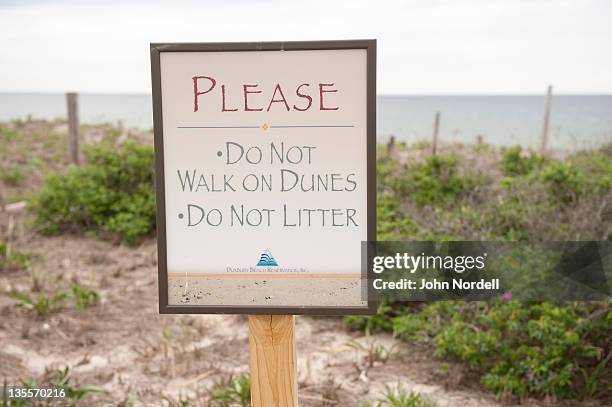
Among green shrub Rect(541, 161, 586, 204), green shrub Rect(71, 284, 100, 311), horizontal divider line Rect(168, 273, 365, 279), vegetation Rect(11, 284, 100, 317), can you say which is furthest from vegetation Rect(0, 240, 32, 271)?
green shrub Rect(541, 161, 586, 204)

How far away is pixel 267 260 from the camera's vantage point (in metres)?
2.29

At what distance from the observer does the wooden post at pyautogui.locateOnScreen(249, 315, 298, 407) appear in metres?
2.36

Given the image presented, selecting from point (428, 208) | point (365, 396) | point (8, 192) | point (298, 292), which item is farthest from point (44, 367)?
point (8, 192)

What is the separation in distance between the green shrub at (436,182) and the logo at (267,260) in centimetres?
479

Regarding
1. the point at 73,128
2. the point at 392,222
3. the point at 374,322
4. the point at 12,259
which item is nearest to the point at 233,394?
the point at 374,322

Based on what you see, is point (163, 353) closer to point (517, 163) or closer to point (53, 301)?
point (53, 301)

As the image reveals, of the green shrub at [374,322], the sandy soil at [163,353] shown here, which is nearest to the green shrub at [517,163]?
the green shrub at [374,322]

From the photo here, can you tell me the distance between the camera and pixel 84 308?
5.32 m

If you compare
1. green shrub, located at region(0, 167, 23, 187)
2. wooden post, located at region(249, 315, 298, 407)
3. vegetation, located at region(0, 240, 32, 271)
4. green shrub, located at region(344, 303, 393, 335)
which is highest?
green shrub, located at region(0, 167, 23, 187)

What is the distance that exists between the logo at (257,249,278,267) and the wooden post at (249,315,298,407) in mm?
194

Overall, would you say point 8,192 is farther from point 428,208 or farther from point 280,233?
point 280,233

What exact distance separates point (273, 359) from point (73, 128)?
955 centimetres

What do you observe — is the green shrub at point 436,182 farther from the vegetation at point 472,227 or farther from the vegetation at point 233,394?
the vegetation at point 233,394

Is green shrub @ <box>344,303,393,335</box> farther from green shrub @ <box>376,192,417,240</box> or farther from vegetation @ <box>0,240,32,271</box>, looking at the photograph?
vegetation @ <box>0,240,32,271</box>
